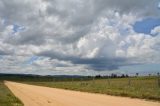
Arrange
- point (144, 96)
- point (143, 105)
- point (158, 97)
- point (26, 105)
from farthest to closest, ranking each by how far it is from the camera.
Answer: point (144, 96)
point (158, 97)
point (26, 105)
point (143, 105)

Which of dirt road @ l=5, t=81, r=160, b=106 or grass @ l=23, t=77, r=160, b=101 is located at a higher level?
grass @ l=23, t=77, r=160, b=101

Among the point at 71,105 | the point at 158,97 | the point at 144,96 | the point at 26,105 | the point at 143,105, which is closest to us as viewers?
the point at 143,105

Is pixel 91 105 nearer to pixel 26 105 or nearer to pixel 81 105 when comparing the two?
pixel 81 105

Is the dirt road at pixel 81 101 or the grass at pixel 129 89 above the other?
the grass at pixel 129 89

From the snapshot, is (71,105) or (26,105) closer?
(71,105)

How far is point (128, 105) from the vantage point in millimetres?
20562

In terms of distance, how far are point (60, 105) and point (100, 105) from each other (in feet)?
9.39

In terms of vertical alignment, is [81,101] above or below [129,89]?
below

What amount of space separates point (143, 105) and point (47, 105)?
6463 mm

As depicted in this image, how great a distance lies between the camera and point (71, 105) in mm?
21906

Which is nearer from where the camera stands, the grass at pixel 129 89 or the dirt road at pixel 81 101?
the dirt road at pixel 81 101

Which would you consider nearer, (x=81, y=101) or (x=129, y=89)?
(x=81, y=101)

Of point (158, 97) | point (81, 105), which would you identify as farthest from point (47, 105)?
point (158, 97)

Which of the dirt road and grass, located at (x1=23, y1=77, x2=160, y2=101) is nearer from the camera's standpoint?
the dirt road
